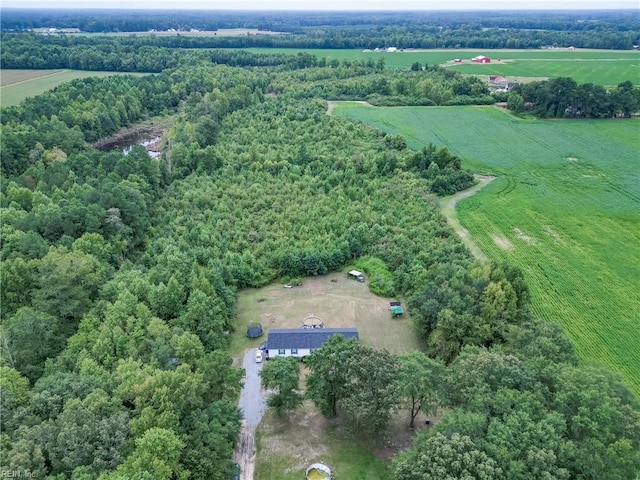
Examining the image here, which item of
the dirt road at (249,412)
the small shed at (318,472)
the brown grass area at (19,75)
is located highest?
the brown grass area at (19,75)

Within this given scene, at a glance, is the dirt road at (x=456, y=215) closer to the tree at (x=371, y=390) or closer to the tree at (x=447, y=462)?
the tree at (x=371, y=390)

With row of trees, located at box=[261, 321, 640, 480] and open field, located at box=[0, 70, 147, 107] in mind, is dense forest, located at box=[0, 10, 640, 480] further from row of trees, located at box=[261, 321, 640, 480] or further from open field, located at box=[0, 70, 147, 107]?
open field, located at box=[0, 70, 147, 107]

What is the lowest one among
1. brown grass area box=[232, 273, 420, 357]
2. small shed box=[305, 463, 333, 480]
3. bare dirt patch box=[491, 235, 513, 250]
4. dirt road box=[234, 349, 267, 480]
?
brown grass area box=[232, 273, 420, 357]

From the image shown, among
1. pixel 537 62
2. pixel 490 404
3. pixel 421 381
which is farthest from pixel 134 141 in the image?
pixel 537 62

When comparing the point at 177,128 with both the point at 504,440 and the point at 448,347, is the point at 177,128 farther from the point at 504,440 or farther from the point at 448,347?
the point at 504,440

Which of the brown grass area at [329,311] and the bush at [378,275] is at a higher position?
the bush at [378,275]

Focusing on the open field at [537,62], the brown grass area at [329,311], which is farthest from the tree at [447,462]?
the open field at [537,62]

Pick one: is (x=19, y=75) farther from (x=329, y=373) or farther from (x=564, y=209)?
(x=329, y=373)

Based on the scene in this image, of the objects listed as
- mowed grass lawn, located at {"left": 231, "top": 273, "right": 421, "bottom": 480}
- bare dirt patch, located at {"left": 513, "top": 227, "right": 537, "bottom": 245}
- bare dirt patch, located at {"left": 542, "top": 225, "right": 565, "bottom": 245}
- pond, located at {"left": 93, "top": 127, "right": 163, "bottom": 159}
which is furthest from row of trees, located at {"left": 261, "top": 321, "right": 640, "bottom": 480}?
pond, located at {"left": 93, "top": 127, "right": 163, "bottom": 159}
